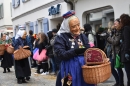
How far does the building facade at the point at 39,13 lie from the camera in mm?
14013

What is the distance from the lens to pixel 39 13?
16.6m

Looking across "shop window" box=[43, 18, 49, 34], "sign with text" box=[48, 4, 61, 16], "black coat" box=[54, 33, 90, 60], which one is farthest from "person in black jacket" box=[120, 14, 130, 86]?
"shop window" box=[43, 18, 49, 34]

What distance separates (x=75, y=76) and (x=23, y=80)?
213 inches

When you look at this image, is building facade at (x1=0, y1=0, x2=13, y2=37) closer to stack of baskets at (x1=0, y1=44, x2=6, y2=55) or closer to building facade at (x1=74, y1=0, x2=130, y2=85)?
stack of baskets at (x1=0, y1=44, x2=6, y2=55)

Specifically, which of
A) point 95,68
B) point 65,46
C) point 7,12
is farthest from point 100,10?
point 7,12

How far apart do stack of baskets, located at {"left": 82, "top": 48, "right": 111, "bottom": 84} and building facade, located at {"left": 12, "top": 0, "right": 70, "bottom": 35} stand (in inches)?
363

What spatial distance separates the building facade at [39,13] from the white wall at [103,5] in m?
0.86

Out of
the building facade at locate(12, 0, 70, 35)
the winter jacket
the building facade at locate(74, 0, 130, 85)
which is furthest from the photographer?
the building facade at locate(12, 0, 70, 35)

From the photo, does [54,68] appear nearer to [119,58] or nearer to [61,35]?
[119,58]

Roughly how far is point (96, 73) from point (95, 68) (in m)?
0.07

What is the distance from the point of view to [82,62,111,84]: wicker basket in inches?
142

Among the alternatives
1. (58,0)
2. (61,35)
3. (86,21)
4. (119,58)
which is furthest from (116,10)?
(61,35)

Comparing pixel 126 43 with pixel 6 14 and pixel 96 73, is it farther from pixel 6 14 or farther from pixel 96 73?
pixel 6 14

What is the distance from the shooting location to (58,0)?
13.9 meters
